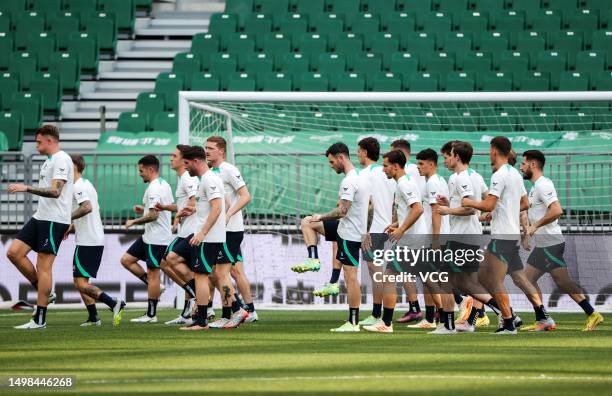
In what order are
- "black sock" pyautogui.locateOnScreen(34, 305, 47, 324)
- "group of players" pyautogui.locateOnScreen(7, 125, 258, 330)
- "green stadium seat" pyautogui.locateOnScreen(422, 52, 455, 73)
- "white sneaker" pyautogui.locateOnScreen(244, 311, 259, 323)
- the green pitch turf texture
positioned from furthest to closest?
1. "green stadium seat" pyautogui.locateOnScreen(422, 52, 455, 73)
2. "white sneaker" pyautogui.locateOnScreen(244, 311, 259, 323)
3. "black sock" pyautogui.locateOnScreen(34, 305, 47, 324)
4. "group of players" pyautogui.locateOnScreen(7, 125, 258, 330)
5. the green pitch turf texture

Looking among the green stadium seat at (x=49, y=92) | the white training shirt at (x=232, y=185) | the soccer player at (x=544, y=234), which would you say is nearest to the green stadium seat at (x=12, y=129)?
the green stadium seat at (x=49, y=92)

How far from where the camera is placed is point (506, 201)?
12.7 metres

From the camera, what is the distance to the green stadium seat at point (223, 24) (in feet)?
90.1

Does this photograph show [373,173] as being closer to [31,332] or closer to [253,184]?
[31,332]

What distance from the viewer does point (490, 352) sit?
10.4 m

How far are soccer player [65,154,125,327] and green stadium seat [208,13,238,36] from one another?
1323cm

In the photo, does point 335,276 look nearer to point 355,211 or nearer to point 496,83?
point 355,211

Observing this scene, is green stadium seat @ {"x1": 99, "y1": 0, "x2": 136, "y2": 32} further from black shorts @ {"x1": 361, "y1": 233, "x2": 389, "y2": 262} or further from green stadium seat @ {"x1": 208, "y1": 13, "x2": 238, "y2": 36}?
black shorts @ {"x1": 361, "y1": 233, "x2": 389, "y2": 262}

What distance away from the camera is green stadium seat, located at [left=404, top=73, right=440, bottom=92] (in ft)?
79.2

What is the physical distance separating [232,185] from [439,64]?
468 inches

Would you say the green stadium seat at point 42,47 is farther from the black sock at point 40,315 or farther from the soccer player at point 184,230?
the black sock at point 40,315

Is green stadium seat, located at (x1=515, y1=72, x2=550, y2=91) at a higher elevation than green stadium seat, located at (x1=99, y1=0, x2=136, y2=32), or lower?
lower

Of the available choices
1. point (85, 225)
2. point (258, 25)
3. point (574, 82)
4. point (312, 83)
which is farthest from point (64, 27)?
point (85, 225)

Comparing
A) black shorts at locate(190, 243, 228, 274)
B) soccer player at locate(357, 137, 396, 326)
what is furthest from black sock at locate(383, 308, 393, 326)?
black shorts at locate(190, 243, 228, 274)
